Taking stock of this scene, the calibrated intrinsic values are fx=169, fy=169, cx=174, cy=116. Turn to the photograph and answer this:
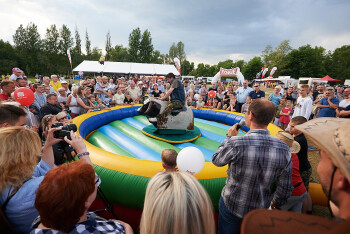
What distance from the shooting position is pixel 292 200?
2158 mm

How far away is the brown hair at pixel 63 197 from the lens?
37.3 inches

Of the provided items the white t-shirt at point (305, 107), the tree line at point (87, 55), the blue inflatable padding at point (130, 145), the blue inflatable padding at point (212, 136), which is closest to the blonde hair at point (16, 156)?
the blue inflatable padding at point (130, 145)

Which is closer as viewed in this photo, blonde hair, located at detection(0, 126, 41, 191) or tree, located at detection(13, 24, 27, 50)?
blonde hair, located at detection(0, 126, 41, 191)

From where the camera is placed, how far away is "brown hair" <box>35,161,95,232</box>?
946 millimetres

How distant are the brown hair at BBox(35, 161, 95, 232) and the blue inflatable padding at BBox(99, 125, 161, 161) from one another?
251cm

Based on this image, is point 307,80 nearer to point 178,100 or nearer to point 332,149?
point 178,100

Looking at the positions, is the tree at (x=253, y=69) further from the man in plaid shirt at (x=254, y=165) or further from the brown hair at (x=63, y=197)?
the brown hair at (x=63, y=197)

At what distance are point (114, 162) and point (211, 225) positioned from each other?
1933 millimetres

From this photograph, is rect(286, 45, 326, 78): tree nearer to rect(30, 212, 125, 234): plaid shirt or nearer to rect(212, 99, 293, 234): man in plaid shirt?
rect(212, 99, 293, 234): man in plaid shirt

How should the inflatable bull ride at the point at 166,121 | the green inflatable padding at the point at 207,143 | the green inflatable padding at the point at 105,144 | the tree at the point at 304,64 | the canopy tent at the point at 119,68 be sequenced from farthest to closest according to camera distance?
1. the tree at the point at 304,64
2. the canopy tent at the point at 119,68
3. the inflatable bull ride at the point at 166,121
4. the green inflatable padding at the point at 207,143
5. the green inflatable padding at the point at 105,144

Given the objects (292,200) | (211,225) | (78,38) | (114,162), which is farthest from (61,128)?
(78,38)

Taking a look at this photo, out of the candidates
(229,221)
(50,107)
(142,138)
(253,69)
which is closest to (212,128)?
(142,138)

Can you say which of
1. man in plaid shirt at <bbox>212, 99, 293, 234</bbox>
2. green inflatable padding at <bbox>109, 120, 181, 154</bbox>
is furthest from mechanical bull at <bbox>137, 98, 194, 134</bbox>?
man in plaid shirt at <bbox>212, 99, 293, 234</bbox>

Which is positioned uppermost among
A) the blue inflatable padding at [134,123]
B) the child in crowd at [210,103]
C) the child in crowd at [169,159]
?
the child in crowd at [210,103]
